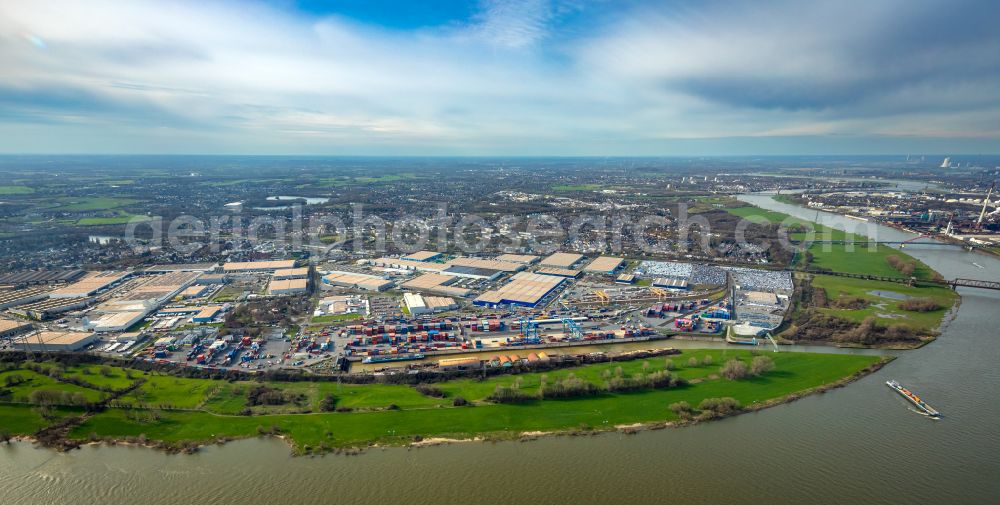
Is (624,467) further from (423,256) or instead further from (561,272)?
(423,256)

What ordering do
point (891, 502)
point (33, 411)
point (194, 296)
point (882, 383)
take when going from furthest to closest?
point (194, 296)
point (882, 383)
point (33, 411)
point (891, 502)

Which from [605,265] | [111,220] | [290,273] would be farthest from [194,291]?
[111,220]

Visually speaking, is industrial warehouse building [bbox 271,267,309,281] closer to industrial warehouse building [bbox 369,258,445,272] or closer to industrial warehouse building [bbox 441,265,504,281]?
industrial warehouse building [bbox 369,258,445,272]

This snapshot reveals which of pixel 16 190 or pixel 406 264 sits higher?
pixel 16 190

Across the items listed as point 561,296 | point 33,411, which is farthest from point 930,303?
point 33,411

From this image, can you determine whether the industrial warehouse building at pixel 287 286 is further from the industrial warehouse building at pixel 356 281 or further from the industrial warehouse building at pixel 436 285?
the industrial warehouse building at pixel 436 285

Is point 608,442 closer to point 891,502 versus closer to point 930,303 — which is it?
point 891,502
